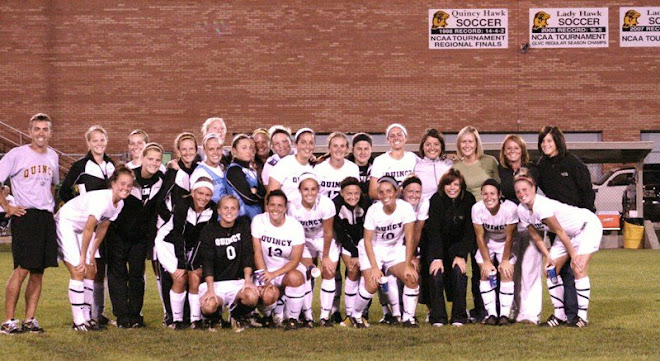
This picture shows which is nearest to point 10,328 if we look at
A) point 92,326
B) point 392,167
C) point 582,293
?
point 92,326

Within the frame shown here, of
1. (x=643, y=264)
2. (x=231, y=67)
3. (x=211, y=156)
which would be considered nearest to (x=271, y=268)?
(x=211, y=156)

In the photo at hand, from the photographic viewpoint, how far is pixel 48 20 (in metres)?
28.3

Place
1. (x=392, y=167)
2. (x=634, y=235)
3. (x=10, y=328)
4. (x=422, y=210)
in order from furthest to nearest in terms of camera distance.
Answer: (x=634, y=235) < (x=392, y=167) < (x=422, y=210) < (x=10, y=328)

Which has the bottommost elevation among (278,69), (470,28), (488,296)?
(488,296)

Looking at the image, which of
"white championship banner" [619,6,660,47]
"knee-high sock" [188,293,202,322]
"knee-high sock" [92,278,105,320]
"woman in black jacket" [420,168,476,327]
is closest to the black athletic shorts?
"knee-high sock" [92,278,105,320]

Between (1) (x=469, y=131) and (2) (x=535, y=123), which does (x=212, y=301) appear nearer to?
(1) (x=469, y=131)

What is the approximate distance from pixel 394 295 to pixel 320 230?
97 centimetres

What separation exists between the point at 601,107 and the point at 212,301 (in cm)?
2275

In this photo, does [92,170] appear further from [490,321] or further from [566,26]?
[566,26]

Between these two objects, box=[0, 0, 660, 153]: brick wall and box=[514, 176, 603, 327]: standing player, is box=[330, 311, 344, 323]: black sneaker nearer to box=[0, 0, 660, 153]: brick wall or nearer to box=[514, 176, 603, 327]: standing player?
box=[514, 176, 603, 327]: standing player

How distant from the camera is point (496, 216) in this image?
28.8ft

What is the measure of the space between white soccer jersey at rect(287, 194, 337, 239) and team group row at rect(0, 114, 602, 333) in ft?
0.05

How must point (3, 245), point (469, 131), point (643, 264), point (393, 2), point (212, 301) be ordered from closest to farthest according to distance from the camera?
point (212, 301) → point (469, 131) → point (643, 264) → point (3, 245) → point (393, 2)

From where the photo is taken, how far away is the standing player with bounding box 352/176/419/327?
342 inches
